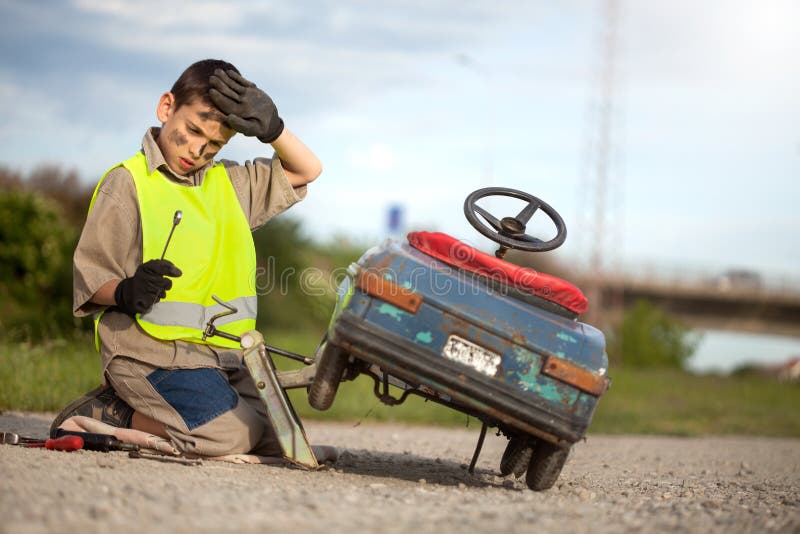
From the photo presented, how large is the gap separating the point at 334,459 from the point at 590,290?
3080 centimetres

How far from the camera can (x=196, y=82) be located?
189 inches

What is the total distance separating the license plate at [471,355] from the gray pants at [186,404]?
131 centimetres

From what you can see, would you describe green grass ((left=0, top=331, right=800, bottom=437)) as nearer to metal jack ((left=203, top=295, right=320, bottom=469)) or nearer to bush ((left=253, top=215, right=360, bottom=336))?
metal jack ((left=203, top=295, right=320, bottom=469))

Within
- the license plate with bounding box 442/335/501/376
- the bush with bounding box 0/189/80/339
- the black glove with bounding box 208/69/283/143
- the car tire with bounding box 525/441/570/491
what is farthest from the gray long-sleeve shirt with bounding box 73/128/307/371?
the bush with bounding box 0/189/80/339

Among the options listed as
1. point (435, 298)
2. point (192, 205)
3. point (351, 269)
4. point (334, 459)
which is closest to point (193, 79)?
point (192, 205)

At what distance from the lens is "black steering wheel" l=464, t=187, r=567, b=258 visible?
15.3 feet

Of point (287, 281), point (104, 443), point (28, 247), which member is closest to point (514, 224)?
point (104, 443)

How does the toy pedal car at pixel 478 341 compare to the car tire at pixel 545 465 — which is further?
the car tire at pixel 545 465

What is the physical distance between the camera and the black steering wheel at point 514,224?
466 cm

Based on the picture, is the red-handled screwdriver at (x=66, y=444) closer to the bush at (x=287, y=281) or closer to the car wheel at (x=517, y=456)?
the car wheel at (x=517, y=456)

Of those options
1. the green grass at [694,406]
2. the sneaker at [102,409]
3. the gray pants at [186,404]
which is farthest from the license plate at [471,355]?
the green grass at [694,406]

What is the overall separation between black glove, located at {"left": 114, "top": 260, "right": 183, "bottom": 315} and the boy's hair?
0.93 m

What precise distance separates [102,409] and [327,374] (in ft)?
4.45

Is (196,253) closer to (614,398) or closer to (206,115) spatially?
(206,115)
